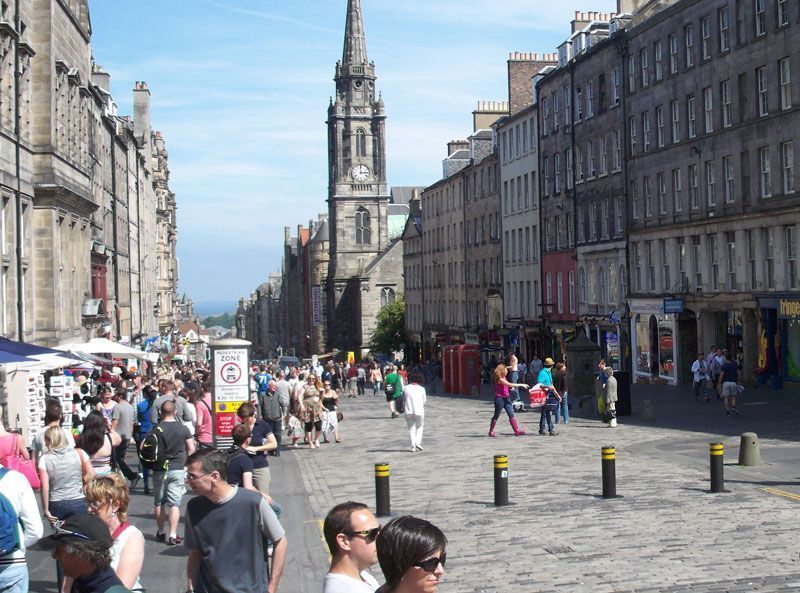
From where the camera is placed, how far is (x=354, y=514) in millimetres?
6000

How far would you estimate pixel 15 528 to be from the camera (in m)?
8.01

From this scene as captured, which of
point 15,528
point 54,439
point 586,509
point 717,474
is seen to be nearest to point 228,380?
point 586,509

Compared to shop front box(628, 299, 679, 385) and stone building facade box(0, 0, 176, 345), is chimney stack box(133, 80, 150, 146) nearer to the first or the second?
stone building facade box(0, 0, 176, 345)

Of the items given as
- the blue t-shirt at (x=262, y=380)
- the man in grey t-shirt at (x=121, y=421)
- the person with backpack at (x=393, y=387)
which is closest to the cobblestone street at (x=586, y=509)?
the man in grey t-shirt at (x=121, y=421)

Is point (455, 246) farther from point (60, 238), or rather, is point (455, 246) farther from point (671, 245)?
point (60, 238)

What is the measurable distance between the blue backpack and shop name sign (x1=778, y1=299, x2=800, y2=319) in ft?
104

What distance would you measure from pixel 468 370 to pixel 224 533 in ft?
144

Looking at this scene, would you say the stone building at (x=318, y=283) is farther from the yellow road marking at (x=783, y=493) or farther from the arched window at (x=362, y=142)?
the yellow road marking at (x=783, y=493)

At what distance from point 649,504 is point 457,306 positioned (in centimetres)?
6718

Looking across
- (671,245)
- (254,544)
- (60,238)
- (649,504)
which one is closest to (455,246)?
(671,245)

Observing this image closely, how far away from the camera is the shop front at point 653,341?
153ft

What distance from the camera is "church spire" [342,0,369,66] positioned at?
13825 centimetres

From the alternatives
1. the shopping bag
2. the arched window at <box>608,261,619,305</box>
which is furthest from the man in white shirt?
the arched window at <box>608,261,619,305</box>

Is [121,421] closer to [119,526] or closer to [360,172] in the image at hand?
[119,526]
